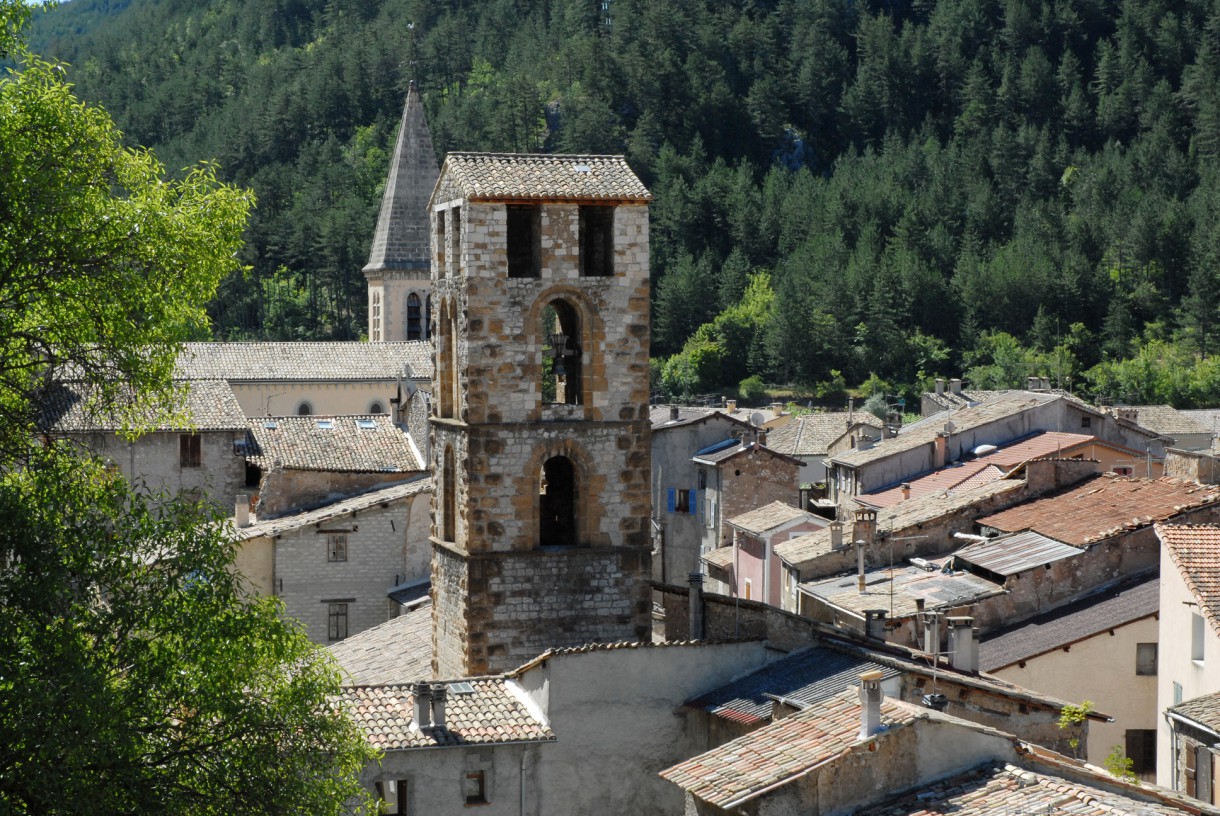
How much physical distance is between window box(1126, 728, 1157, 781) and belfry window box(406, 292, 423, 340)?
55.3 m

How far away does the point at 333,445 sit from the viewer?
151 ft

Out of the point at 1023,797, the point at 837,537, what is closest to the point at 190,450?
the point at 837,537

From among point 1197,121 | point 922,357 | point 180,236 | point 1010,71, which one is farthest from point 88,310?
point 1010,71

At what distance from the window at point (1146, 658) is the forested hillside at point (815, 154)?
2818 inches

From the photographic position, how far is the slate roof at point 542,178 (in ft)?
87.5

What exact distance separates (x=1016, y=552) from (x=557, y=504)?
10891 mm

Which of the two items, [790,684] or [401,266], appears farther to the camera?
[401,266]

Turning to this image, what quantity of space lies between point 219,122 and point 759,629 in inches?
5829

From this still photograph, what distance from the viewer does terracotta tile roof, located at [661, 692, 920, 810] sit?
18.8m

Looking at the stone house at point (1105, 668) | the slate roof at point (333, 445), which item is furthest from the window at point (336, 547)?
the stone house at point (1105, 668)

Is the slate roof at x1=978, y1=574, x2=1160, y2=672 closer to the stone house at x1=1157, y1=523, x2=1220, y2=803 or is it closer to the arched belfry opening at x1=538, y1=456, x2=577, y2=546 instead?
the stone house at x1=1157, y1=523, x2=1220, y2=803

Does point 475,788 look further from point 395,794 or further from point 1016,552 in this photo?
point 1016,552

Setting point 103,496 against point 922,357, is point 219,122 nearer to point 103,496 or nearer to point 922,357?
point 922,357

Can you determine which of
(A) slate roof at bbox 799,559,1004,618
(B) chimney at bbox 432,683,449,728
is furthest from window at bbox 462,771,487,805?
(A) slate roof at bbox 799,559,1004,618
